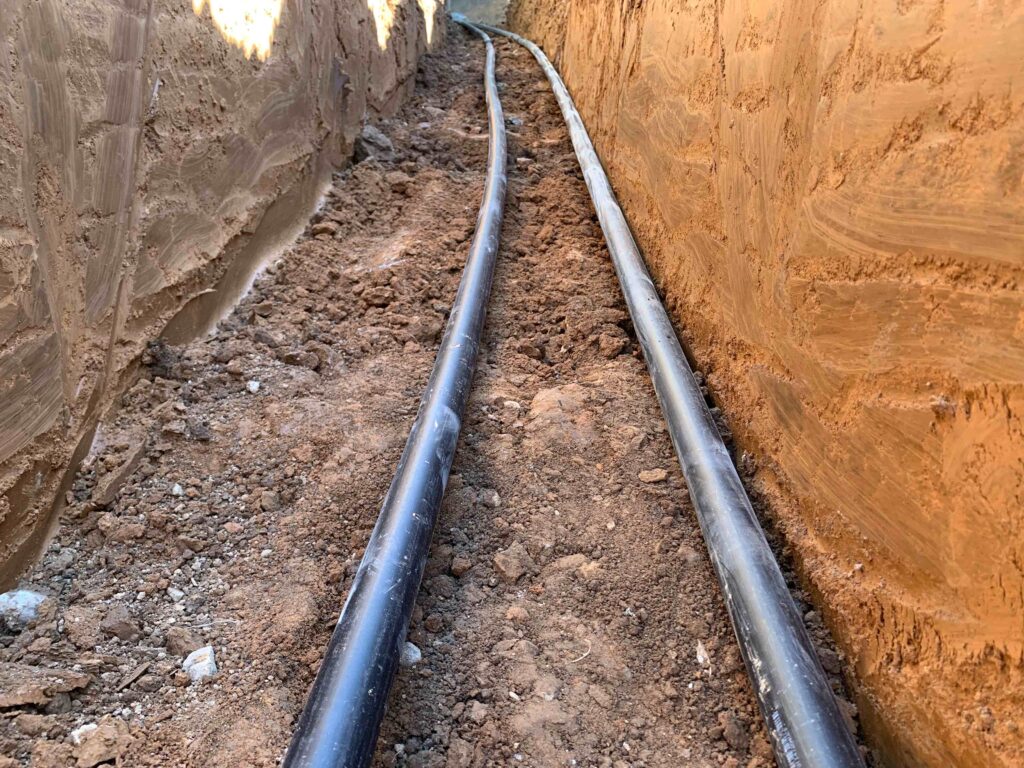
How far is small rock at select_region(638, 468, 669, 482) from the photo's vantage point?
186 centimetres

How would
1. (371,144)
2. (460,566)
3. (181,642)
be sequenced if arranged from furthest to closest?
(371,144) → (460,566) → (181,642)

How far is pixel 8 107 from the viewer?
1.56 metres

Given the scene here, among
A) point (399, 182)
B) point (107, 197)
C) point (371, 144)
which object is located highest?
point (107, 197)

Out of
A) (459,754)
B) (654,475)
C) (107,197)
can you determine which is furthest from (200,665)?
(107,197)

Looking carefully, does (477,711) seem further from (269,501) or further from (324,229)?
(324,229)

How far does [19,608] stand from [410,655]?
2.73 ft

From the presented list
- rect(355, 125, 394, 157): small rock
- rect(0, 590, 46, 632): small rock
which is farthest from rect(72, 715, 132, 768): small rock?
rect(355, 125, 394, 157): small rock

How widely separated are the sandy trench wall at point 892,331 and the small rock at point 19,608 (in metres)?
1.63

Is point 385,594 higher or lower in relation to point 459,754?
higher

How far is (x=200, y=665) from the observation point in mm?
1401

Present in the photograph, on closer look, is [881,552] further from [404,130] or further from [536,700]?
[404,130]

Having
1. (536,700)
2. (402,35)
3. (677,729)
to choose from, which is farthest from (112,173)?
(402,35)

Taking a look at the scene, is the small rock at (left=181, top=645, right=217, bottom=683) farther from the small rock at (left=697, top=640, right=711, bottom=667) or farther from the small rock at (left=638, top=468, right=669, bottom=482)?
the small rock at (left=638, top=468, right=669, bottom=482)

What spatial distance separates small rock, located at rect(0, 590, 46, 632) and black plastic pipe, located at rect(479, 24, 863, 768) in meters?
1.44
